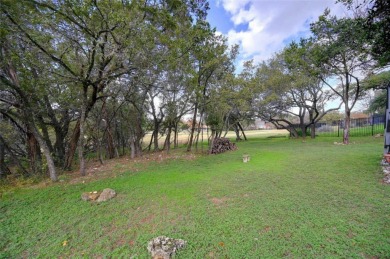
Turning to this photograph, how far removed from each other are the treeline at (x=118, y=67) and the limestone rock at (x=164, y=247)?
361cm

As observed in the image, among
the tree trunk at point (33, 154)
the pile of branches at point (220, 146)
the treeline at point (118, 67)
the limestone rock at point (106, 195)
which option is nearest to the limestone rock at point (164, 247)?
the limestone rock at point (106, 195)

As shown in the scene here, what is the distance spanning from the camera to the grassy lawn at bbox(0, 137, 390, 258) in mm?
1985

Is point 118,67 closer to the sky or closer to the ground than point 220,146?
closer to the sky

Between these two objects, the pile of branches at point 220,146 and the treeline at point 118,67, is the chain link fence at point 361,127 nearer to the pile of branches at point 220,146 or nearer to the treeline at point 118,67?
the treeline at point 118,67

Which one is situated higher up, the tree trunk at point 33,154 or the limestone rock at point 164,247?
the tree trunk at point 33,154

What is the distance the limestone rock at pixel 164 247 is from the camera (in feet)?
6.26

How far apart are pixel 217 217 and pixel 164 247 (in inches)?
36.8

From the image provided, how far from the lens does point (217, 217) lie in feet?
8.56

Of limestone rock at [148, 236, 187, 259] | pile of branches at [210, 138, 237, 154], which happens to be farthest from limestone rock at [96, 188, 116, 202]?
pile of branches at [210, 138, 237, 154]

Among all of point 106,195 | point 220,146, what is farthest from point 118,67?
point 220,146

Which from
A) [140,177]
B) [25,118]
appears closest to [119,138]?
[25,118]

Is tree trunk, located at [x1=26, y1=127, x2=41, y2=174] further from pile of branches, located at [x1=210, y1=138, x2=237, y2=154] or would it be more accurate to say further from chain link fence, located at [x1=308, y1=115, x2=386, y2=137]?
chain link fence, located at [x1=308, y1=115, x2=386, y2=137]

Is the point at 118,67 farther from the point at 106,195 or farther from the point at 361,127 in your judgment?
the point at 361,127

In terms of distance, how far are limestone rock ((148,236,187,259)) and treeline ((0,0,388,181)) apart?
361cm
